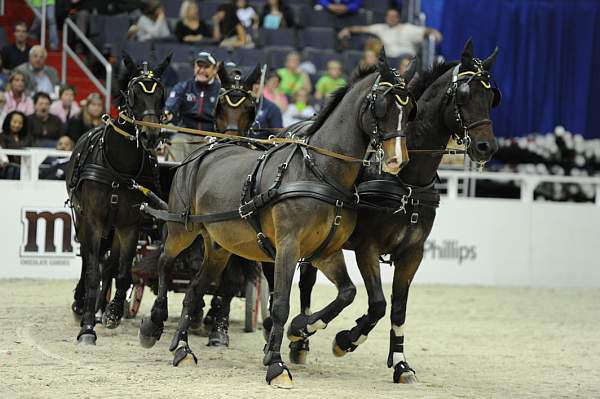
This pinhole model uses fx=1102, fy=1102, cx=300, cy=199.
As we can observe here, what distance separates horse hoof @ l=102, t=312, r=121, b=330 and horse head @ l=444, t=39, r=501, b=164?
3.37 meters

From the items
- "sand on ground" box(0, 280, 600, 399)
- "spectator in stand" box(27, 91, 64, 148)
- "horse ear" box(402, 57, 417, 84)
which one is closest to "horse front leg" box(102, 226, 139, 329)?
"sand on ground" box(0, 280, 600, 399)

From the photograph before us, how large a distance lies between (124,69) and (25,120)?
15.3 feet

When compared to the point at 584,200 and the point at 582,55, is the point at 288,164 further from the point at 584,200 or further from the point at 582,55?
the point at 582,55

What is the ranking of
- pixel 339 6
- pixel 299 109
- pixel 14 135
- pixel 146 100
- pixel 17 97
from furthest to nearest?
pixel 339 6
pixel 299 109
pixel 17 97
pixel 14 135
pixel 146 100

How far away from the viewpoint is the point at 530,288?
Result: 46.0 feet

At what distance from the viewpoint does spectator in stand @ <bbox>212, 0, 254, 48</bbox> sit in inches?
632

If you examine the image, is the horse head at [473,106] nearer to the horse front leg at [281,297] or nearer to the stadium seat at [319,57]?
the horse front leg at [281,297]

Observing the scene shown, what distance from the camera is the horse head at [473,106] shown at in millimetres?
7211

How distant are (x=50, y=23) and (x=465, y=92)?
10120mm

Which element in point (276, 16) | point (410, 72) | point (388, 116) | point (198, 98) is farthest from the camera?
point (276, 16)

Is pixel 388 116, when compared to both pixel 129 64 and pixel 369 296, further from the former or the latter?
pixel 129 64

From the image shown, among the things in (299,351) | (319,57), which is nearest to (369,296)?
(299,351)

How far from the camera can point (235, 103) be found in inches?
345

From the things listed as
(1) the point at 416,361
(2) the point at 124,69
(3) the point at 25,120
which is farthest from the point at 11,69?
(1) the point at 416,361
